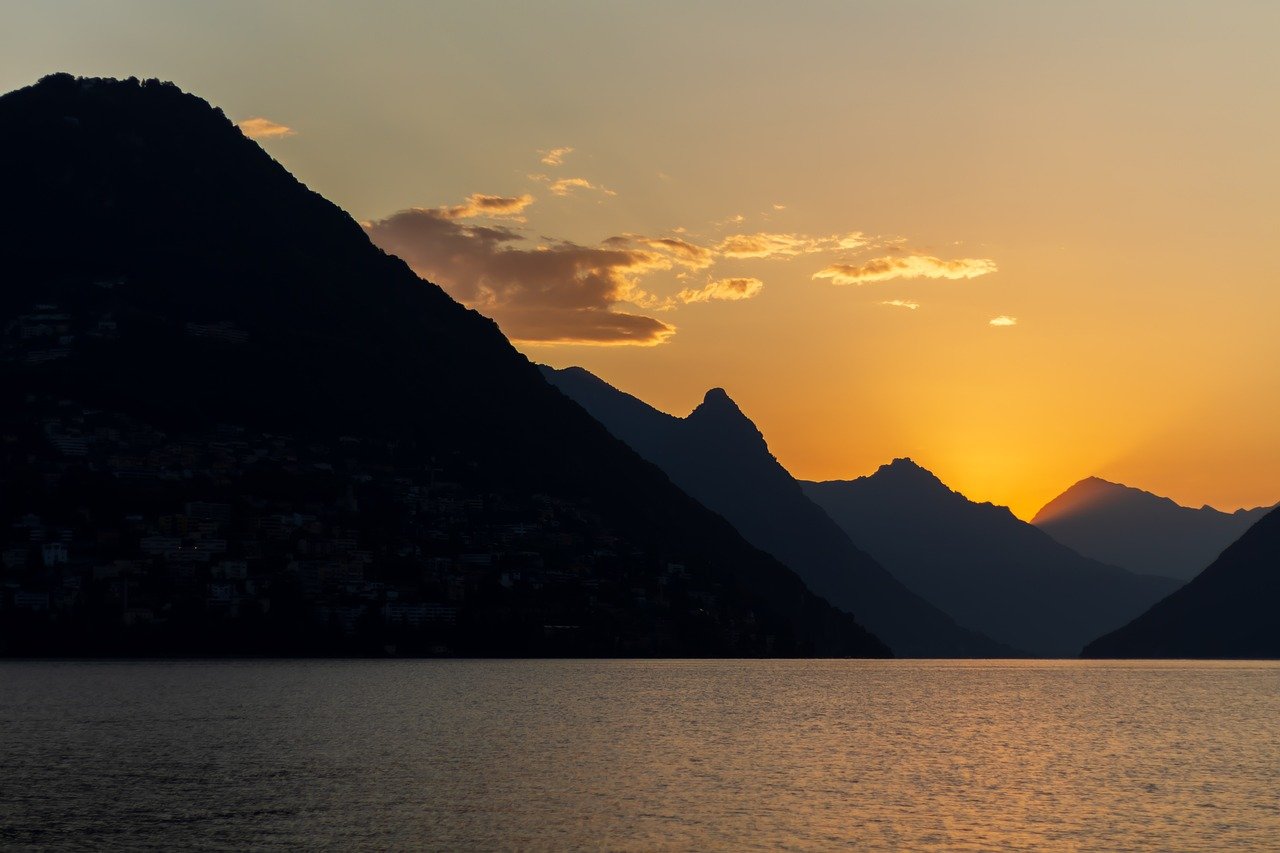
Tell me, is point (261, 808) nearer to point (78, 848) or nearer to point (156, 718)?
point (78, 848)

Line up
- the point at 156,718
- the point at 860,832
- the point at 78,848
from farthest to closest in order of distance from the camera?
the point at 156,718, the point at 860,832, the point at 78,848

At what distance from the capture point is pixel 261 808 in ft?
267

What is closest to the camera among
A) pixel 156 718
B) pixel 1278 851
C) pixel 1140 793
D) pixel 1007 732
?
pixel 1278 851

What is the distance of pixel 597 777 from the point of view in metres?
98.9

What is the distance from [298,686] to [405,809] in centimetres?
11255

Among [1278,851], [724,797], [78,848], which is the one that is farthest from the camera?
[724,797]

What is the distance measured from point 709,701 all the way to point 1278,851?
121 metres

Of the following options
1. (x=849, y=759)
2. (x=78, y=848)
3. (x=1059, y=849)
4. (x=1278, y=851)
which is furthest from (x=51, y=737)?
(x=1278, y=851)

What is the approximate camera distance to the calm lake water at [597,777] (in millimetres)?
74812

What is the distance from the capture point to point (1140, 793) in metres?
95.9

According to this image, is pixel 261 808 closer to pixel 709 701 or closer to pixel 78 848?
pixel 78 848

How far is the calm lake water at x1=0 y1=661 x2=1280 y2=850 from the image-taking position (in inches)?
2945

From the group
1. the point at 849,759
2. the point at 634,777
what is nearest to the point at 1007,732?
the point at 849,759

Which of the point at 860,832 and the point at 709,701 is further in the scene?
the point at 709,701
